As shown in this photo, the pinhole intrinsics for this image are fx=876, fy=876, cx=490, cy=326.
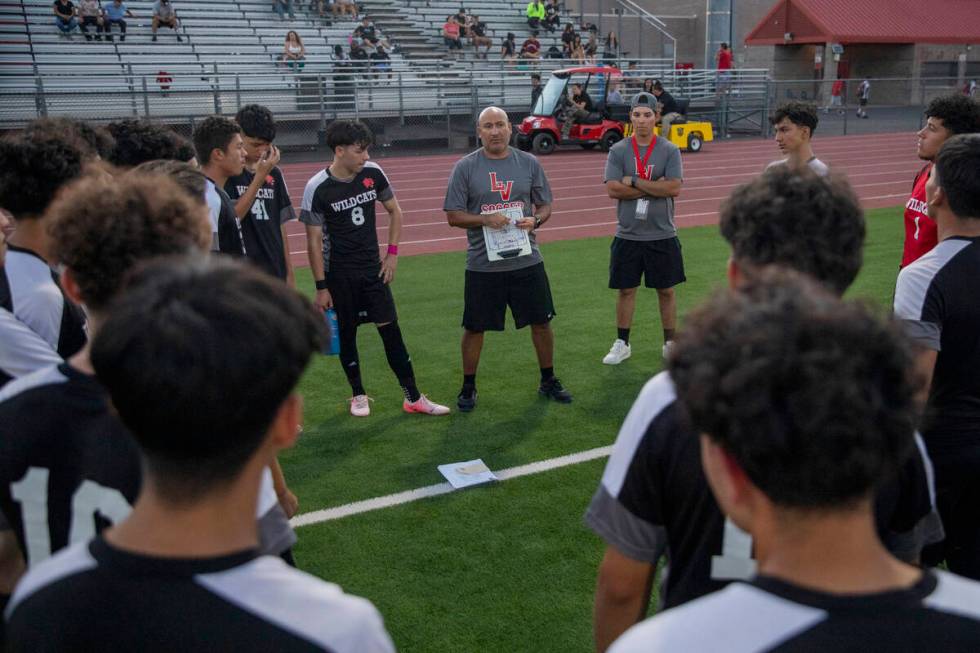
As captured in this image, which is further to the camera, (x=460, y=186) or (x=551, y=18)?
(x=551, y=18)

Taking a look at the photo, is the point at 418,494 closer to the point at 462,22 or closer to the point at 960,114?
the point at 960,114

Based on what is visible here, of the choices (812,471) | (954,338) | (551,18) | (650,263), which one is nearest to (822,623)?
(812,471)

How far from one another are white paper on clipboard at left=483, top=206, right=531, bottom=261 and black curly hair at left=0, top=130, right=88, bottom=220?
11.2 ft

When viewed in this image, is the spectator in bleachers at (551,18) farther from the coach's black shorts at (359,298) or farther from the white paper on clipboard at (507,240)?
the coach's black shorts at (359,298)

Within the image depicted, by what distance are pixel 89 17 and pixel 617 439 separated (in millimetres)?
24953

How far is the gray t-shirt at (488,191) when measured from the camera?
602 cm

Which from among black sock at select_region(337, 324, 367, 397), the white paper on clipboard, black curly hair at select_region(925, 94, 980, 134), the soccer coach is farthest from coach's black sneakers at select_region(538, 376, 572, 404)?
black curly hair at select_region(925, 94, 980, 134)

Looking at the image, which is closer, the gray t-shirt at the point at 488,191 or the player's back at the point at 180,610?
the player's back at the point at 180,610

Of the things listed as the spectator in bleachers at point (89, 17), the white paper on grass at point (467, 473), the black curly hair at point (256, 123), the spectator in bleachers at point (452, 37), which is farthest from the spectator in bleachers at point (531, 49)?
the white paper on grass at point (467, 473)

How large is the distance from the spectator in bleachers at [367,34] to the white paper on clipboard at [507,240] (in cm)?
2213

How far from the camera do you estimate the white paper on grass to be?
4852 millimetres

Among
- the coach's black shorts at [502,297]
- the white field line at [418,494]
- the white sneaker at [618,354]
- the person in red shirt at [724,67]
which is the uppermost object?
the person in red shirt at [724,67]

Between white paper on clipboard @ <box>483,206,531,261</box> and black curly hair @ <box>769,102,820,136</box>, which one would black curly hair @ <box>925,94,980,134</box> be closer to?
black curly hair @ <box>769,102,820,136</box>

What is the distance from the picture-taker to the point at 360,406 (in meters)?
6.02
